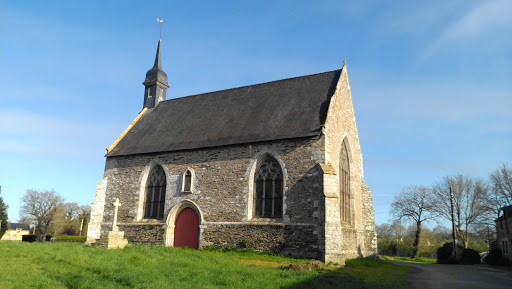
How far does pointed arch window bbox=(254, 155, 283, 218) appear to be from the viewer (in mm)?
18062

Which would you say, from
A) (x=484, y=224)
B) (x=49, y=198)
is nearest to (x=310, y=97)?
(x=484, y=224)

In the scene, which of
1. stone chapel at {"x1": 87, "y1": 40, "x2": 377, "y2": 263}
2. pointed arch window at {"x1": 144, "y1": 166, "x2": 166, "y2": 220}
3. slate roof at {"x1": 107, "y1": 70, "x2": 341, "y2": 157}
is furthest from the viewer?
pointed arch window at {"x1": 144, "y1": 166, "x2": 166, "y2": 220}

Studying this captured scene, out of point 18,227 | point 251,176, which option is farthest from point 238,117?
point 18,227

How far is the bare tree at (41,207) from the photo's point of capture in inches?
2456

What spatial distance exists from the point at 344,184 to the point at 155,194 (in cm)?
1111

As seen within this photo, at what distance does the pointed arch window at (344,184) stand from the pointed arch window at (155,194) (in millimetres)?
10304

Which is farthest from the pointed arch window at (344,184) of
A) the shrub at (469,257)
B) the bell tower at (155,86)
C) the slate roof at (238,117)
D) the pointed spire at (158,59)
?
the pointed spire at (158,59)

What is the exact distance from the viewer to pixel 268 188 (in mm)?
18406

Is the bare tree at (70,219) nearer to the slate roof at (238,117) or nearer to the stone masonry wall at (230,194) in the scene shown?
the slate roof at (238,117)

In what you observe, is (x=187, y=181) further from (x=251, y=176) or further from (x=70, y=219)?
(x=70, y=219)

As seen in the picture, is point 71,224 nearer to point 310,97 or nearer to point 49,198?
point 49,198

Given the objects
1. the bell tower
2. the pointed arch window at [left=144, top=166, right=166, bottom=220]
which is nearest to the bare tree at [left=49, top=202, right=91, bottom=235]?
the bell tower

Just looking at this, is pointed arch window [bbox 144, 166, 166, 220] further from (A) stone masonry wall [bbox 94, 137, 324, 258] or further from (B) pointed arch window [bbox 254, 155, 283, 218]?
(B) pointed arch window [bbox 254, 155, 283, 218]

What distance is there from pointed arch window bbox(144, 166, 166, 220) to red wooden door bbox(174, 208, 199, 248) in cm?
154
